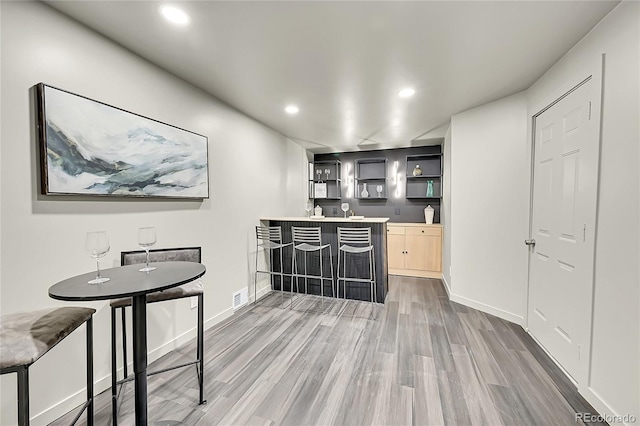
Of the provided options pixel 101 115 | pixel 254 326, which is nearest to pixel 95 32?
pixel 101 115

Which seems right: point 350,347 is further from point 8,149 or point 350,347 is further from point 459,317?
point 8,149

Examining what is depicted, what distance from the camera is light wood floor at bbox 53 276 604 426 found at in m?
1.62

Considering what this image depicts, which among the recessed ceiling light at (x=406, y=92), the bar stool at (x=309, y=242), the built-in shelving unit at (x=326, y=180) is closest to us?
the recessed ceiling light at (x=406, y=92)

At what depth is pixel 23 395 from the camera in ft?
3.19

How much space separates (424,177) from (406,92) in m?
2.64

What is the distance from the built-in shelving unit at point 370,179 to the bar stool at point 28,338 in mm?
4854

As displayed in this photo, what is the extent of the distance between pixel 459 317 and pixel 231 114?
3.63 meters

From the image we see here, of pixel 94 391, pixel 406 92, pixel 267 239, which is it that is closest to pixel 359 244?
pixel 267 239

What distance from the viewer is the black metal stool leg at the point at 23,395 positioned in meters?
0.96

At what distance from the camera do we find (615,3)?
5.13 feet

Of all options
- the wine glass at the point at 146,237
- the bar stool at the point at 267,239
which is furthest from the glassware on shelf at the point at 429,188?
the wine glass at the point at 146,237

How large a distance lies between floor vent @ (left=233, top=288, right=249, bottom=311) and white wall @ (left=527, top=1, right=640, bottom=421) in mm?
3173

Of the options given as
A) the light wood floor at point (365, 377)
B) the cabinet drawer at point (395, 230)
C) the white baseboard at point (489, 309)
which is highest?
the cabinet drawer at point (395, 230)

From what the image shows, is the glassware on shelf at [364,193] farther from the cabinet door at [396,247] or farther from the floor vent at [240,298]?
the floor vent at [240,298]
